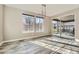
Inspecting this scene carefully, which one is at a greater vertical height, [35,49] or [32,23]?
[32,23]

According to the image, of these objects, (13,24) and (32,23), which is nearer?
(13,24)

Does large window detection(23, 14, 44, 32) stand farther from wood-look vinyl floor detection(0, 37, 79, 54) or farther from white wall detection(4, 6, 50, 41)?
wood-look vinyl floor detection(0, 37, 79, 54)

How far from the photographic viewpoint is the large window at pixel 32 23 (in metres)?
3.39

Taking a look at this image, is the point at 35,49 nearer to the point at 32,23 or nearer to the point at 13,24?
the point at 13,24

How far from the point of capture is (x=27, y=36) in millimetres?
3473

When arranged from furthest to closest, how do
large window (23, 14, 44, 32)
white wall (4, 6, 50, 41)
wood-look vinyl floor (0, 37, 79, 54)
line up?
large window (23, 14, 44, 32) < white wall (4, 6, 50, 41) < wood-look vinyl floor (0, 37, 79, 54)

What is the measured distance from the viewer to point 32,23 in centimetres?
371

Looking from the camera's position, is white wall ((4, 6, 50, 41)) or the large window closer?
white wall ((4, 6, 50, 41))

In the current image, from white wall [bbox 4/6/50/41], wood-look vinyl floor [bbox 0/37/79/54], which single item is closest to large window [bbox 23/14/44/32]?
white wall [bbox 4/6/50/41]

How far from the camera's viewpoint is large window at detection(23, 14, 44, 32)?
3391 millimetres

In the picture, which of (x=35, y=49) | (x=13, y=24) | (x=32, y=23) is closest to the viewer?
(x=35, y=49)

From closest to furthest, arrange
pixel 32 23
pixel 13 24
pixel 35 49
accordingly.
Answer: pixel 35 49 < pixel 13 24 < pixel 32 23

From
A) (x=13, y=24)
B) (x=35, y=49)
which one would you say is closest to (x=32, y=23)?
(x=13, y=24)
